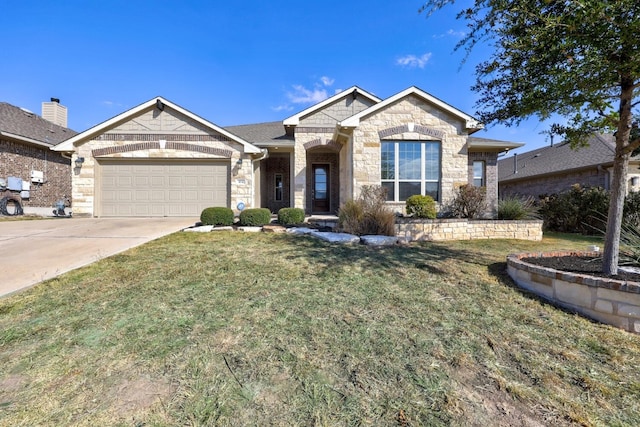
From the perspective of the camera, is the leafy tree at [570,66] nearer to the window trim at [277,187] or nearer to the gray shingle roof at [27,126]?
the window trim at [277,187]

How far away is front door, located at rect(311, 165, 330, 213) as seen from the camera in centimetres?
1422

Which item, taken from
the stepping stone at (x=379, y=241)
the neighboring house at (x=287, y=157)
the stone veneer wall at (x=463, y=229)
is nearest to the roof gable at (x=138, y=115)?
the neighboring house at (x=287, y=157)

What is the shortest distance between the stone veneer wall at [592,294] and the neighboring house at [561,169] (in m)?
11.1

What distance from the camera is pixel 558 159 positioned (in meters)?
17.0

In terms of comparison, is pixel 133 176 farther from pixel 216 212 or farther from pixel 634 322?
pixel 634 322

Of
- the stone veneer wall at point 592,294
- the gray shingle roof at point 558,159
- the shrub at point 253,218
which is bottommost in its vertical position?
the stone veneer wall at point 592,294

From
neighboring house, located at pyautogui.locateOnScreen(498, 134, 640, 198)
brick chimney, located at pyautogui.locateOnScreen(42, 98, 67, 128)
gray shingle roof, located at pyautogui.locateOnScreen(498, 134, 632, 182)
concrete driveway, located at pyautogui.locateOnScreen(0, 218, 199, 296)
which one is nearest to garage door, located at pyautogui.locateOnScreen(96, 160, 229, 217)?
concrete driveway, located at pyautogui.locateOnScreen(0, 218, 199, 296)

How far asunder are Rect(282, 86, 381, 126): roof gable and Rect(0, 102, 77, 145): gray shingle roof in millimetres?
12688

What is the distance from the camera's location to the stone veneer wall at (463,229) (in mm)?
7789

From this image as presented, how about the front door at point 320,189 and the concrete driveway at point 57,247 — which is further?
the front door at point 320,189

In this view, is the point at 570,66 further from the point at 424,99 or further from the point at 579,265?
the point at 424,99

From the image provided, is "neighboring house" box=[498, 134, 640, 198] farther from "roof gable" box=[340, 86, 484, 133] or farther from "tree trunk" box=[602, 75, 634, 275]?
"tree trunk" box=[602, 75, 634, 275]

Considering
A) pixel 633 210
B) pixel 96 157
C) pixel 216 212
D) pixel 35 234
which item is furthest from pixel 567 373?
pixel 96 157

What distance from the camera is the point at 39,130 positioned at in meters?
15.4
